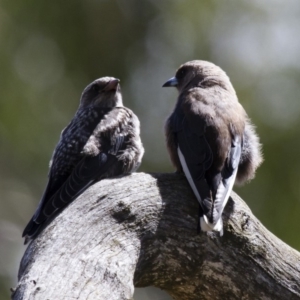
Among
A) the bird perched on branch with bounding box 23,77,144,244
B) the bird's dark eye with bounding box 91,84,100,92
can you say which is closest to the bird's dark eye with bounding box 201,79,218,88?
the bird perched on branch with bounding box 23,77,144,244

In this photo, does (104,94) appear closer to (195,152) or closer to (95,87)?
(95,87)

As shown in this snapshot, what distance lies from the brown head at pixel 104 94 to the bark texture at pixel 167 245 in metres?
2.20

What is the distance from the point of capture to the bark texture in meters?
4.53

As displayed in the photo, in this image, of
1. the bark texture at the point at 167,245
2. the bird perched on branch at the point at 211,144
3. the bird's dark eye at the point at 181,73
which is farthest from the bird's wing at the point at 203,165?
the bird's dark eye at the point at 181,73

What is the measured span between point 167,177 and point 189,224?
19.8 inches

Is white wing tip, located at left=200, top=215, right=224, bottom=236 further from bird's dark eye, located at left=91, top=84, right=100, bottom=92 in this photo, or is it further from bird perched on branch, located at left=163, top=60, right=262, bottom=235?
bird's dark eye, located at left=91, top=84, right=100, bottom=92

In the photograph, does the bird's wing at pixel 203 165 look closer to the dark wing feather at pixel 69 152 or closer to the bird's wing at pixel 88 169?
the bird's wing at pixel 88 169

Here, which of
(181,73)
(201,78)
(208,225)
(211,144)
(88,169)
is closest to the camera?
(208,225)

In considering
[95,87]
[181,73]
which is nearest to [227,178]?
[181,73]

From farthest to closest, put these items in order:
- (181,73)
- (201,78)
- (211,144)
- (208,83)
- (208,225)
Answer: (181,73) < (201,78) < (208,83) < (211,144) < (208,225)

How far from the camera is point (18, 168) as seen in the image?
11.1 metres

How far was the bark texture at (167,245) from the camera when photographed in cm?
453

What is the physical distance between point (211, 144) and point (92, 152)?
1.13 m

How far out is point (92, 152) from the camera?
244 inches
